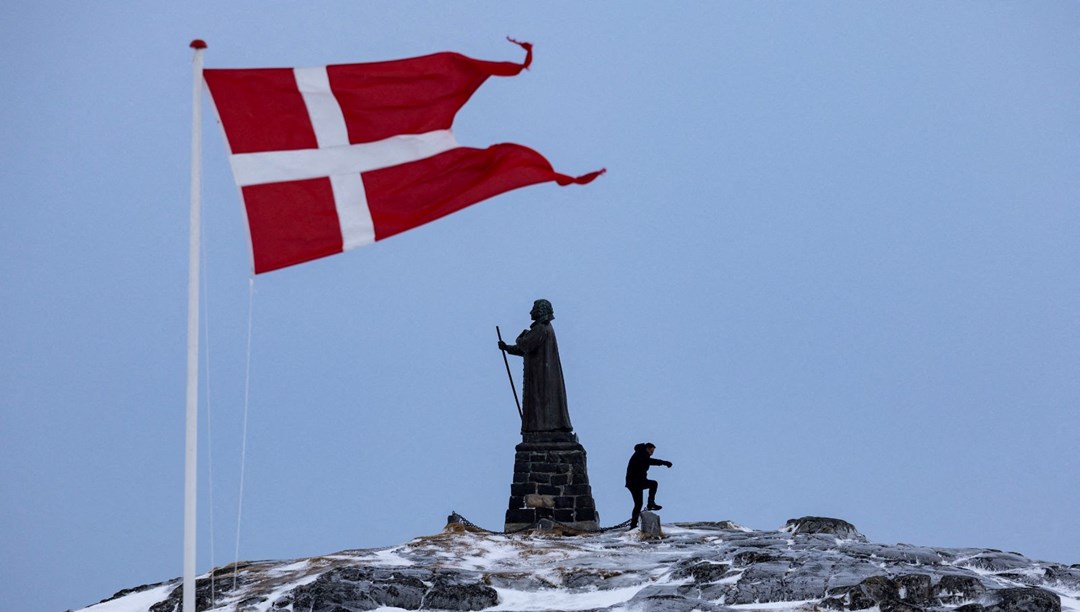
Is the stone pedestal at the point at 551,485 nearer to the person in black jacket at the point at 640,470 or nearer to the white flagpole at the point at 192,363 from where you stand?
the person in black jacket at the point at 640,470

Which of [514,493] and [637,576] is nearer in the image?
[637,576]

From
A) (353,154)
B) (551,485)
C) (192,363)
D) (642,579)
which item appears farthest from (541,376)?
(192,363)

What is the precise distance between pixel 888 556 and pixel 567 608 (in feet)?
19.3

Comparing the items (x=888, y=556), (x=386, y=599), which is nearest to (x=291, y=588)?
(x=386, y=599)

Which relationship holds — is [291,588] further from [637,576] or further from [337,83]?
[337,83]

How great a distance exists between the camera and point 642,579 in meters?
19.4

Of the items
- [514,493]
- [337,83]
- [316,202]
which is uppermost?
[337,83]

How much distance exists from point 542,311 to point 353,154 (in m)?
17.9

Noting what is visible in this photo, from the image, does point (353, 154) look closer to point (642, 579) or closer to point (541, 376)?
point (642, 579)

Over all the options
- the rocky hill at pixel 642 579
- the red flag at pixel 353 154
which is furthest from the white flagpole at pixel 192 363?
the rocky hill at pixel 642 579

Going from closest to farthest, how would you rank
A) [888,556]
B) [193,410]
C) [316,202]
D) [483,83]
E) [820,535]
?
[193,410] < [316,202] < [483,83] < [888,556] < [820,535]

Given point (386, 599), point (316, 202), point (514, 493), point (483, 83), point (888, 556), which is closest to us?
point (316, 202)

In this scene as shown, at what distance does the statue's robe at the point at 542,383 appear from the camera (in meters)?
28.2

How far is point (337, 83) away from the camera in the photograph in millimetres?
11438
